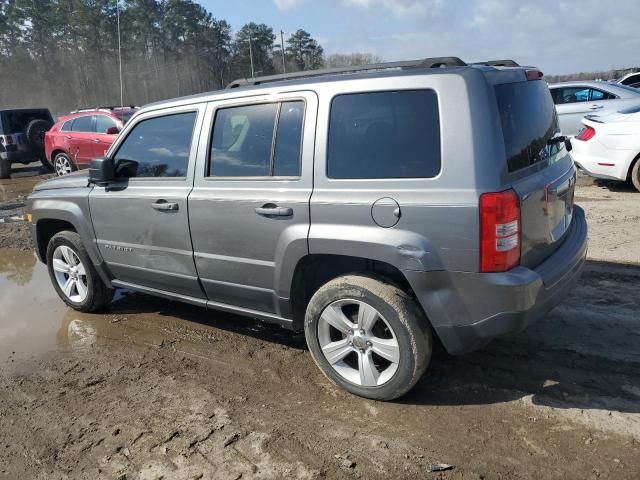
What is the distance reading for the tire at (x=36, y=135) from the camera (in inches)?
615

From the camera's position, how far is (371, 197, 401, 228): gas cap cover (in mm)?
2826

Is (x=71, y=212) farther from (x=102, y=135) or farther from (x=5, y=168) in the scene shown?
(x=5, y=168)

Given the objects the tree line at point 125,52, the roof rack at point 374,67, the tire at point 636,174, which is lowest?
the tire at point 636,174

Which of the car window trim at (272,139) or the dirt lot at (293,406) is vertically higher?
the car window trim at (272,139)

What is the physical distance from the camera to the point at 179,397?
3.39 metres

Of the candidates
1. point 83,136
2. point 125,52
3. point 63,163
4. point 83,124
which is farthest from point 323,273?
point 125,52

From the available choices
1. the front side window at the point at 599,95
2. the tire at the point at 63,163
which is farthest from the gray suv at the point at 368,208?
the tire at the point at 63,163

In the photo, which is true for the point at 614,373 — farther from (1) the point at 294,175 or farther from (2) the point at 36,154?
(2) the point at 36,154

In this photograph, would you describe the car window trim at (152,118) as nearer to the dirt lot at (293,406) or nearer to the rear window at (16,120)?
the dirt lot at (293,406)

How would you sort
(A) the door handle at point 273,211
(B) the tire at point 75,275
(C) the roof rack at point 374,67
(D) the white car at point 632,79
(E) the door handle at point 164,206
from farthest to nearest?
(D) the white car at point 632,79
(B) the tire at point 75,275
(E) the door handle at point 164,206
(A) the door handle at point 273,211
(C) the roof rack at point 374,67

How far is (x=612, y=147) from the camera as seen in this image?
810cm

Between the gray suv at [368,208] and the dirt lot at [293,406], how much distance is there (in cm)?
37

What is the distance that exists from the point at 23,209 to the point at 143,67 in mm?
46747

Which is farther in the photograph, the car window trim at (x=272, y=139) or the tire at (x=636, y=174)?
the tire at (x=636, y=174)
